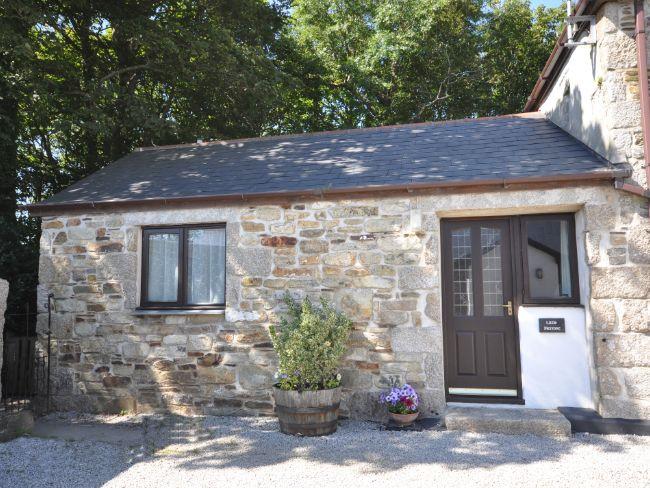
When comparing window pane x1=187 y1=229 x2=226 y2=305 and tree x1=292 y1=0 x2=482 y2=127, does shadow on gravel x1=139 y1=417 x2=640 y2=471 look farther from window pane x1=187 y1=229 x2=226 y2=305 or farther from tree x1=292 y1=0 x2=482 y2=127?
tree x1=292 y1=0 x2=482 y2=127

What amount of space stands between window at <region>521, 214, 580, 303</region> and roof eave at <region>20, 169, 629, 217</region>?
0.66 meters

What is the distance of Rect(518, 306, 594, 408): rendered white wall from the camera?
18.7 feet

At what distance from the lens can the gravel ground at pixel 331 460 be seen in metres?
4.07

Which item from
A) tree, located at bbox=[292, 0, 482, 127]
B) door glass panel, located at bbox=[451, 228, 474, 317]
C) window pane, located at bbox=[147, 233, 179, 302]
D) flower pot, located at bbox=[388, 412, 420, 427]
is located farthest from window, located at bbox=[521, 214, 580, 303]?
tree, located at bbox=[292, 0, 482, 127]

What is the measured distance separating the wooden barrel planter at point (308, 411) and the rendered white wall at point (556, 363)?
7.73ft

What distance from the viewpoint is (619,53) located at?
547 centimetres

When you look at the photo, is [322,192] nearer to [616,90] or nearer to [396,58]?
[616,90]

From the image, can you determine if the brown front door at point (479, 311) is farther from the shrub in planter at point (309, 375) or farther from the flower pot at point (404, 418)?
the shrub in planter at point (309, 375)

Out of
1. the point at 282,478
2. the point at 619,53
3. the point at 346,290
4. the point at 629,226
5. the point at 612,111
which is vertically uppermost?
the point at 619,53

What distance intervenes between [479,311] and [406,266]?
1124 millimetres

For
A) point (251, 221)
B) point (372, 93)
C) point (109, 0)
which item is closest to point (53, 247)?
point (251, 221)

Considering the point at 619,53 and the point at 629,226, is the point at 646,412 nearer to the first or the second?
the point at 629,226

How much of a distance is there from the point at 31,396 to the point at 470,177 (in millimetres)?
6278

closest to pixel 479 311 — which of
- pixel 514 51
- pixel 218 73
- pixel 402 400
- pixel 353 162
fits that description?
pixel 402 400
